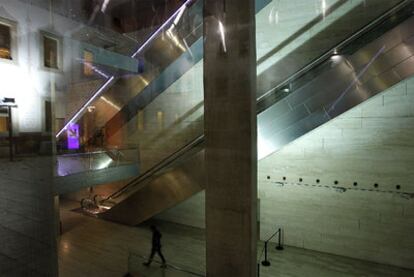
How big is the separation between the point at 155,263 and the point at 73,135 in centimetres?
622

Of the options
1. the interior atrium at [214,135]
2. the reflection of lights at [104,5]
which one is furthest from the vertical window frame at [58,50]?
the reflection of lights at [104,5]

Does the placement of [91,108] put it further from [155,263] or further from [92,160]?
[155,263]

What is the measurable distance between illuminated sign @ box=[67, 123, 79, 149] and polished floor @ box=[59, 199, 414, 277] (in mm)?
2740

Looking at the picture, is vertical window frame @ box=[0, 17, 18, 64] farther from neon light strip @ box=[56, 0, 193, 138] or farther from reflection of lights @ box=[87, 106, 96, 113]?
reflection of lights @ box=[87, 106, 96, 113]

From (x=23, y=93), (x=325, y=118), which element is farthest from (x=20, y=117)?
(x=325, y=118)

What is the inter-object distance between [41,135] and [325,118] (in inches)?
224

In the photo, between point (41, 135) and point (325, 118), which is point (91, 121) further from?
point (325, 118)

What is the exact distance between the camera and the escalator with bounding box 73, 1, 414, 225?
4543 mm

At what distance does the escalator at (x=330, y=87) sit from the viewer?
4543mm

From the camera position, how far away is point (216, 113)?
4.64m

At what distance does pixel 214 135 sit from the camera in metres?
4.69

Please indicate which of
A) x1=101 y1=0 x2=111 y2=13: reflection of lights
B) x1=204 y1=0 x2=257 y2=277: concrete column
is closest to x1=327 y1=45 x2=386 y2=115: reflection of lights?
x1=204 y1=0 x2=257 y2=277: concrete column

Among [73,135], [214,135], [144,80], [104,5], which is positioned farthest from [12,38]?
[104,5]

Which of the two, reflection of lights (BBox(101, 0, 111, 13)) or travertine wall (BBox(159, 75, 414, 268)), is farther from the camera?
reflection of lights (BBox(101, 0, 111, 13))
